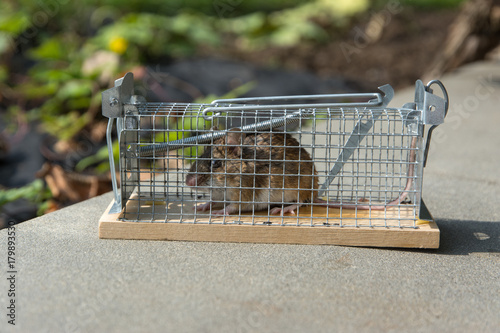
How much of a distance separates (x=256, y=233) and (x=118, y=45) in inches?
217

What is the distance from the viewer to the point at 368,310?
249 centimetres

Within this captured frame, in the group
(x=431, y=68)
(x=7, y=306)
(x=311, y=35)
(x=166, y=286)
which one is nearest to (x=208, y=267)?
(x=166, y=286)

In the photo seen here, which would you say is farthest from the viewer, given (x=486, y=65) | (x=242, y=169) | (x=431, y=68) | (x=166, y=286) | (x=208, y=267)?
(x=486, y=65)

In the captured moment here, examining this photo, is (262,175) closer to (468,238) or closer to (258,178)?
(258,178)

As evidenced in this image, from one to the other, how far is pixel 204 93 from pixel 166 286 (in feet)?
17.9

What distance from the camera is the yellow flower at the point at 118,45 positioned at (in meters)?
7.96

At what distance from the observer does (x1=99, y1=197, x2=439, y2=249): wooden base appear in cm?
317

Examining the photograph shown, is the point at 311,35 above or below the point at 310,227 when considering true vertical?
above

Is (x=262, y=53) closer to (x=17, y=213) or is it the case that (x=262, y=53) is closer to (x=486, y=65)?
(x=486, y=65)

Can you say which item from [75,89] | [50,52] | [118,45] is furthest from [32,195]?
[118,45]

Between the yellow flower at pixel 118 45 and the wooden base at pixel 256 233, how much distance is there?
5.22 metres

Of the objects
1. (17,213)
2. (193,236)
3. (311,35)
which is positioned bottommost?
(17,213)

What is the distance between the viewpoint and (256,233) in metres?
3.21

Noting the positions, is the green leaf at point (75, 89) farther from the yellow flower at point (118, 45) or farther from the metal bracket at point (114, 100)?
the metal bracket at point (114, 100)
